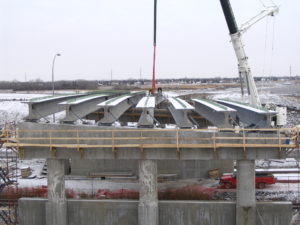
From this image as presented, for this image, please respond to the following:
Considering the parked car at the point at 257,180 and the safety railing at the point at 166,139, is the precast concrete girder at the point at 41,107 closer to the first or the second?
the safety railing at the point at 166,139

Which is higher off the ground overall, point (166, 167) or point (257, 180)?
point (166, 167)

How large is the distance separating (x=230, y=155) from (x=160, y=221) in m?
4.64

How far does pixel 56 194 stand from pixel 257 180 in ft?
39.4

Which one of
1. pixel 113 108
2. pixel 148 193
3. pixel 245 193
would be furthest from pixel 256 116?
pixel 113 108

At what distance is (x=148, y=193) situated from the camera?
1675 cm

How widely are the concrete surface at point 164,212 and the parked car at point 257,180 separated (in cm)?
518

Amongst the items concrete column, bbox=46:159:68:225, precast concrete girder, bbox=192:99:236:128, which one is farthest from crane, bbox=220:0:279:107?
concrete column, bbox=46:159:68:225

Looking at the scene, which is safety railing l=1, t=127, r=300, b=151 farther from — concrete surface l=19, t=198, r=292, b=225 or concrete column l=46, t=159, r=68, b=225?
concrete surface l=19, t=198, r=292, b=225

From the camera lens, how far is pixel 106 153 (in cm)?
1669

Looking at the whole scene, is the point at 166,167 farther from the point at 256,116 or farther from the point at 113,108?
the point at 256,116

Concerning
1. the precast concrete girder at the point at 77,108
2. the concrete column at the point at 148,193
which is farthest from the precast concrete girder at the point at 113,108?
the concrete column at the point at 148,193

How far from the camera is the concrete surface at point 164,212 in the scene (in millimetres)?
17062

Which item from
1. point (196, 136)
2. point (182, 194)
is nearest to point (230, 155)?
point (196, 136)

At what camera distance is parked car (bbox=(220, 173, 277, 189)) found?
22.4 m
